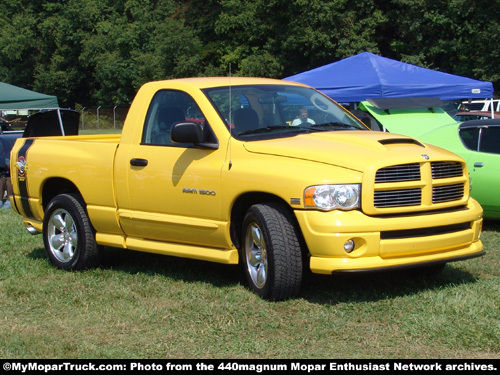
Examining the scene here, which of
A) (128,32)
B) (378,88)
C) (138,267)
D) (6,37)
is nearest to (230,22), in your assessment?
(128,32)

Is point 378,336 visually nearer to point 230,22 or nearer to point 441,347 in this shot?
point 441,347

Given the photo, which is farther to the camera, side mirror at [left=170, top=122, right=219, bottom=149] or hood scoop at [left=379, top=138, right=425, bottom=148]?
side mirror at [left=170, top=122, right=219, bottom=149]

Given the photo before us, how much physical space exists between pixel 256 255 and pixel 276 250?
1.36 feet

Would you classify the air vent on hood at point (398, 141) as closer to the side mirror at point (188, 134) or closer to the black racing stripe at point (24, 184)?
the side mirror at point (188, 134)

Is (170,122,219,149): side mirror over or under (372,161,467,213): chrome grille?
over

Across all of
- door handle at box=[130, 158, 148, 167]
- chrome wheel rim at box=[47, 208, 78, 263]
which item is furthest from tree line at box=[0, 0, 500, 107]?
door handle at box=[130, 158, 148, 167]

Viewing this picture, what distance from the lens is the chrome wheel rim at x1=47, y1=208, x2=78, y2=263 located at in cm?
759

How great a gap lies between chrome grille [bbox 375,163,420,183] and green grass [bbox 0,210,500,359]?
955 millimetres

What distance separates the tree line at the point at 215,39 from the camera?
38781 millimetres

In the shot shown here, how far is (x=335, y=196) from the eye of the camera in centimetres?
545

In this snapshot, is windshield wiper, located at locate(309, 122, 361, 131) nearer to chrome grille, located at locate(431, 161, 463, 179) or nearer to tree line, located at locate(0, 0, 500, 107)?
chrome grille, located at locate(431, 161, 463, 179)

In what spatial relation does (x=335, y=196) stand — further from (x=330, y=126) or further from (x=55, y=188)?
(x=55, y=188)

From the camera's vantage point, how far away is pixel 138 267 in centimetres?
764
